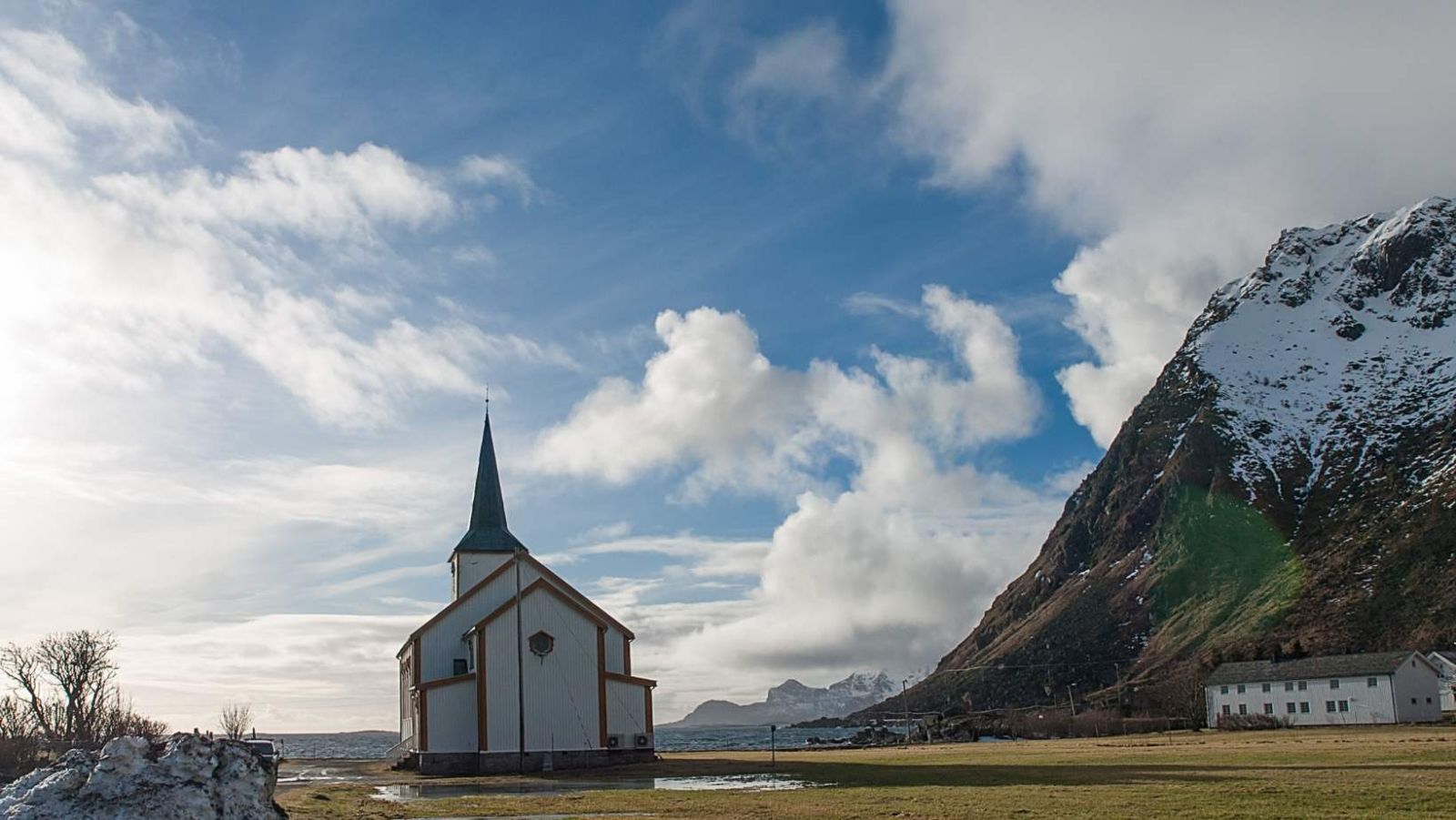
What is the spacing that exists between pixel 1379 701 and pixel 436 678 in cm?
7927

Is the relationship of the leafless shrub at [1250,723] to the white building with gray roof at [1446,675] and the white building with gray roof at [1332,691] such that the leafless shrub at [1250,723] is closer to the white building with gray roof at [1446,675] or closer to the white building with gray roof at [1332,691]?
the white building with gray roof at [1332,691]

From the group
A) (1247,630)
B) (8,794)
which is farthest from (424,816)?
(1247,630)

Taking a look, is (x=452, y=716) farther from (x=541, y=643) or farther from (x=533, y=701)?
(x=541, y=643)

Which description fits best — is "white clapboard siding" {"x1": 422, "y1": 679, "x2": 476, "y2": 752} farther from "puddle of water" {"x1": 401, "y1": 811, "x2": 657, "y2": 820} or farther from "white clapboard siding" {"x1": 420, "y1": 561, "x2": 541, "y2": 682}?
"puddle of water" {"x1": 401, "y1": 811, "x2": 657, "y2": 820}

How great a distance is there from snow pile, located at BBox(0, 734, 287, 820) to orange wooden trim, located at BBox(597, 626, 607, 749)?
42.3 metres

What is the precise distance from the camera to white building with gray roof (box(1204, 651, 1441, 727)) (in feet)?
328

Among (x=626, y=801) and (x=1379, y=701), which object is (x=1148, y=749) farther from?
(x=1379, y=701)

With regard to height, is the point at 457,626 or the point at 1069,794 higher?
the point at 457,626

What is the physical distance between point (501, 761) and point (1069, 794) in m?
35.5

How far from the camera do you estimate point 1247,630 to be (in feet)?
550

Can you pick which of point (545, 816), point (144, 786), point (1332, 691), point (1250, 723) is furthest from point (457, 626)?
point (1332, 691)

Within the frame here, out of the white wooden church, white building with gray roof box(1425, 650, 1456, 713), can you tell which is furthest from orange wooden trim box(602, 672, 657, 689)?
white building with gray roof box(1425, 650, 1456, 713)

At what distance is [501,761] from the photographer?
58.1 metres

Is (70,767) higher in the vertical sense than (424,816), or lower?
higher
